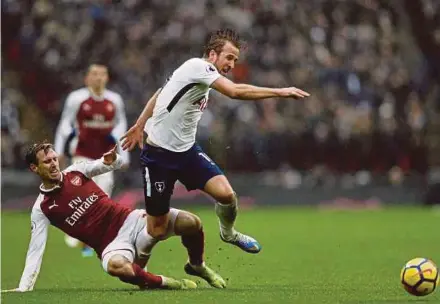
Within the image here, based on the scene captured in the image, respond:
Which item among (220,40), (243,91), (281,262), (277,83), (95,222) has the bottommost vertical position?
(281,262)

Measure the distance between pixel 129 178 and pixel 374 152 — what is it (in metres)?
5.18

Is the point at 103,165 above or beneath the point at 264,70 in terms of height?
above

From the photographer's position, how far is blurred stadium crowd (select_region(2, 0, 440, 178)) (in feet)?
74.3

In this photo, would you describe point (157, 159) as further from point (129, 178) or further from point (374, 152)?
point (374, 152)

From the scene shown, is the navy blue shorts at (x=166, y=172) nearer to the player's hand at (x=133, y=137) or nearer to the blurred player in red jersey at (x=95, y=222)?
the blurred player in red jersey at (x=95, y=222)

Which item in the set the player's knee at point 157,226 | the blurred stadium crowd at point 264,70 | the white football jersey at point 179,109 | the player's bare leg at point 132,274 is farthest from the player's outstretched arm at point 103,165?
the blurred stadium crowd at point 264,70

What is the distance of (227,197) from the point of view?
31.0ft

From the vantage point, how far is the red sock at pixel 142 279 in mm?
8930

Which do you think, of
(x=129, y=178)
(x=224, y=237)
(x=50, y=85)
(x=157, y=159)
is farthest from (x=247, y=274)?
(x=50, y=85)

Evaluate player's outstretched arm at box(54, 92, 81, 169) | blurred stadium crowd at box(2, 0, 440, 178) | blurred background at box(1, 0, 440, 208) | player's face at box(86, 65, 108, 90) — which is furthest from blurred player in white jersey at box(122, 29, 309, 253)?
blurred stadium crowd at box(2, 0, 440, 178)

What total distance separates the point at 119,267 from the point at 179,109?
1.44m

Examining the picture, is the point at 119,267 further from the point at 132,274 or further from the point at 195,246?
the point at 195,246

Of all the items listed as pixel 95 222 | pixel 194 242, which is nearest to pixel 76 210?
pixel 95 222

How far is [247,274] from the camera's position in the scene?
35.9 ft
